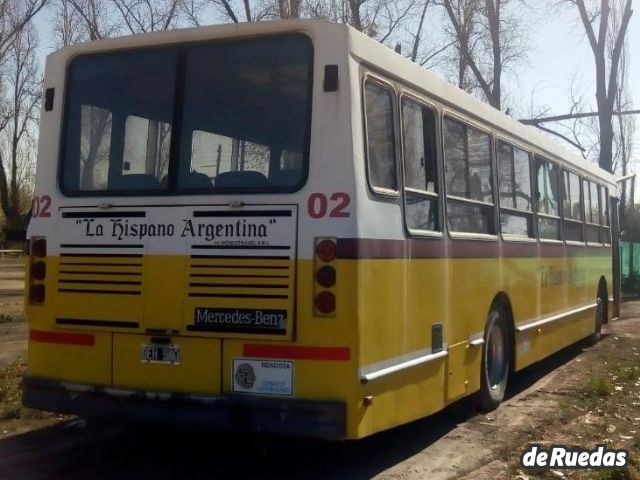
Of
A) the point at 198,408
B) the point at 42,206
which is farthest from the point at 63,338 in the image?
the point at 198,408

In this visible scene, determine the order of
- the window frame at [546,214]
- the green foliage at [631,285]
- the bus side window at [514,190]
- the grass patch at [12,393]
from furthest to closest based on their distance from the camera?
the green foliage at [631,285] → the window frame at [546,214] → the bus side window at [514,190] → the grass patch at [12,393]

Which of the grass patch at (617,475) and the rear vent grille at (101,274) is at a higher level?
the rear vent grille at (101,274)

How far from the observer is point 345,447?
6895 mm

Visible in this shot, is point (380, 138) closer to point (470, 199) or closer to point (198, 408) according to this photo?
point (470, 199)

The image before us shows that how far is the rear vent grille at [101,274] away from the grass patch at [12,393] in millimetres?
2229

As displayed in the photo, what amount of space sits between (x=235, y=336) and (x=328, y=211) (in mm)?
1045

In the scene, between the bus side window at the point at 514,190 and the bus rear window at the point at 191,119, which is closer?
the bus rear window at the point at 191,119

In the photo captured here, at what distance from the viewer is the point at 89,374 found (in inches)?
240

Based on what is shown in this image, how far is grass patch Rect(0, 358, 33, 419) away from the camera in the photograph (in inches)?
309

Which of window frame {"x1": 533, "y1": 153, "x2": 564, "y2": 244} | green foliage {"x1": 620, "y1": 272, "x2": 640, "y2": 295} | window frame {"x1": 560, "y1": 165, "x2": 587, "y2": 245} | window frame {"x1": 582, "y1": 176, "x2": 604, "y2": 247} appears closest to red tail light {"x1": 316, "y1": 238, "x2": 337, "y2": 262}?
window frame {"x1": 533, "y1": 153, "x2": 564, "y2": 244}

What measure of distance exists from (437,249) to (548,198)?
4411mm

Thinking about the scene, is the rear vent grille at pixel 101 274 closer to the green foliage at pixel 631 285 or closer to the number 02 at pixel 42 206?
the number 02 at pixel 42 206

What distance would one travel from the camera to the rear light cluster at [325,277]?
5.48m

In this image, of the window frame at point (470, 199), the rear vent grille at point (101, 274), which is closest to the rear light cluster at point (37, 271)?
the rear vent grille at point (101, 274)
